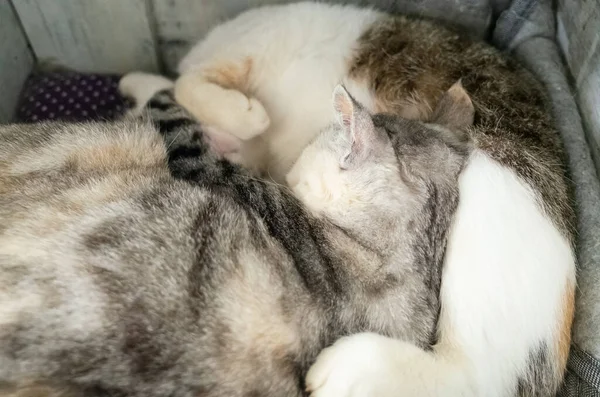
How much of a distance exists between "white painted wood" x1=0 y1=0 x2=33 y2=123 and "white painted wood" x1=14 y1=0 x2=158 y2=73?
3 cm

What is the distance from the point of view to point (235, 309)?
999 millimetres

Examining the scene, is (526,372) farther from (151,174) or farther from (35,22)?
(35,22)

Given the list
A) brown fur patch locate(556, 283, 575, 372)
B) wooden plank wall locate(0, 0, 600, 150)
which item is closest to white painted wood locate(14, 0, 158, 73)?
wooden plank wall locate(0, 0, 600, 150)

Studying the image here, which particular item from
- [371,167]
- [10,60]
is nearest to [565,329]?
[371,167]

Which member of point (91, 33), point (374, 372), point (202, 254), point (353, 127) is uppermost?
point (353, 127)

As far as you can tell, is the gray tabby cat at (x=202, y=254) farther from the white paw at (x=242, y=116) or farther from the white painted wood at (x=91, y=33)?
the white painted wood at (x=91, y=33)

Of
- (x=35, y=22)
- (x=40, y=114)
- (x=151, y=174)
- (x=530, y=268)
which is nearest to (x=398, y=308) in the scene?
(x=530, y=268)

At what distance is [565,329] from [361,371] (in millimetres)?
455

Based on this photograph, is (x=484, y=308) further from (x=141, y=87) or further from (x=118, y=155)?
(x=141, y=87)

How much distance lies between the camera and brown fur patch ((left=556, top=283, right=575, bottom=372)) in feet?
3.92

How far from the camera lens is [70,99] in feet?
6.11

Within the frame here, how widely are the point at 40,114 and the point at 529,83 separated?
4.59 feet

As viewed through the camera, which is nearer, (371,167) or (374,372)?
(374,372)

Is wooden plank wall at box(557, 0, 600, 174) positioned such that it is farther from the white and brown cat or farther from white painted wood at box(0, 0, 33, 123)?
white painted wood at box(0, 0, 33, 123)
